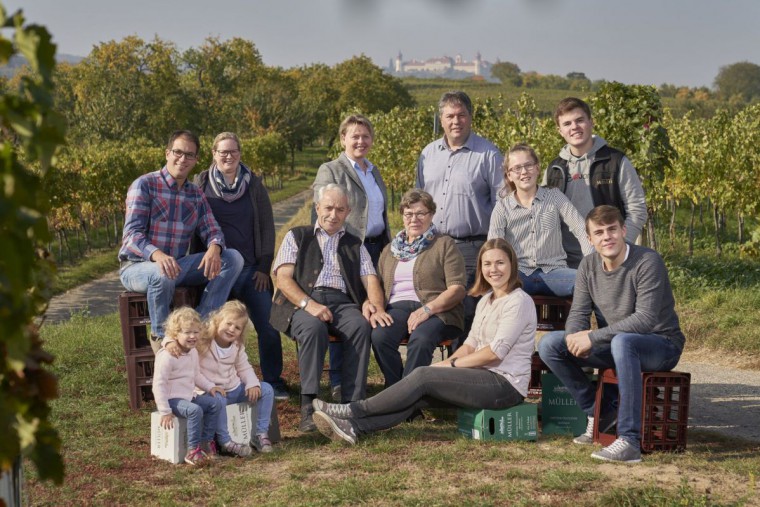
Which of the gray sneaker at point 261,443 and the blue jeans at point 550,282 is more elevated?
the blue jeans at point 550,282

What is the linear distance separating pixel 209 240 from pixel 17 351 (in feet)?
15.4

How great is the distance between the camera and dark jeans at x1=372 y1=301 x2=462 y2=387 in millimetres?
5891

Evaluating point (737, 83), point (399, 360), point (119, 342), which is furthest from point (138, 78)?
point (737, 83)

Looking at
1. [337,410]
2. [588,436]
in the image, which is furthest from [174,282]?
[588,436]

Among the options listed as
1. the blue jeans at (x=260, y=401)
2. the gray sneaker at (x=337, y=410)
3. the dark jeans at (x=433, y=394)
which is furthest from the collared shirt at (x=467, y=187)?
the blue jeans at (x=260, y=401)

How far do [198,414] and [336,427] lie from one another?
30.3 inches

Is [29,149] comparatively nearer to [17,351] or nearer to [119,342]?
[17,351]

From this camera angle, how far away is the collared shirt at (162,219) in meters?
6.31

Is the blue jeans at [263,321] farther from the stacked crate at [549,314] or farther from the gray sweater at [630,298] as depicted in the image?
the gray sweater at [630,298]

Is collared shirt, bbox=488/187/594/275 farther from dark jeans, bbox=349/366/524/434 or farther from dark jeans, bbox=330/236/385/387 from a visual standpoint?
dark jeans, bbox=349/366/524/434

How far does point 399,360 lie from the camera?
6.07 meters

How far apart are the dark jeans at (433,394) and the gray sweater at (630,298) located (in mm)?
571

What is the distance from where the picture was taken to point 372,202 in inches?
265

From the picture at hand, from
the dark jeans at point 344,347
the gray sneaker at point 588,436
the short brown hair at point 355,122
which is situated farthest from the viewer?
the short brown hair at point 355,122
